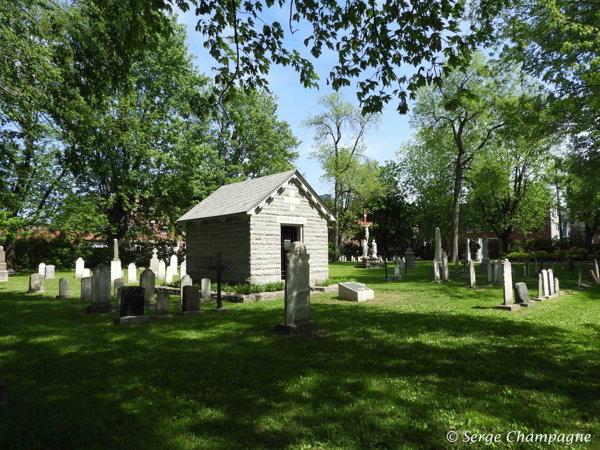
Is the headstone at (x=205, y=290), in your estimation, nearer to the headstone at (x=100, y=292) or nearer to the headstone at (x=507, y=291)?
the headstone at (x=100, y=292)

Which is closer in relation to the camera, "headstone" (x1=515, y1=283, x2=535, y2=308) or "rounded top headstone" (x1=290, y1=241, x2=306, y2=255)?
"rounded top headstone" (x1=290, y1=241, x2=306, y2=255)

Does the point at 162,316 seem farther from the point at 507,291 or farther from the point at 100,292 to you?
the point at 507,291

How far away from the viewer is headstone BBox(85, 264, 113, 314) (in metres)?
10.4

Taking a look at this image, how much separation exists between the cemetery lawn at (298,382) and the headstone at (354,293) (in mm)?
3508

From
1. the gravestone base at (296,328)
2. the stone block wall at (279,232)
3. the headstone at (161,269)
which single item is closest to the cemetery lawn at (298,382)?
the gravestone base at (296,328)

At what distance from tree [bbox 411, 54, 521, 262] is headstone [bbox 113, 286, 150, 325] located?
2365 centimetres

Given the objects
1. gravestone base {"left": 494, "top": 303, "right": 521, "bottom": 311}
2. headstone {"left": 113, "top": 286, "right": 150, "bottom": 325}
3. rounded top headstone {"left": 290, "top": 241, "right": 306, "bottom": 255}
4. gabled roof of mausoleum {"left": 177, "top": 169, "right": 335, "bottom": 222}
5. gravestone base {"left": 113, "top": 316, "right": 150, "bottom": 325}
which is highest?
gabled roof of mausoleum {"left": 177, "top": 169, "right": 335, "bottom": 222}

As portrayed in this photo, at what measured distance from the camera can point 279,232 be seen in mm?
15508

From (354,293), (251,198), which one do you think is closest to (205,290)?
(251,198)

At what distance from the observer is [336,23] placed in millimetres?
6883

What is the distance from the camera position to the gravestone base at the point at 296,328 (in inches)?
297

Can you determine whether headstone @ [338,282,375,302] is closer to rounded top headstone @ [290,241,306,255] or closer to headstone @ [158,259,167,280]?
rounded top headstone @ [290,241,306,255]

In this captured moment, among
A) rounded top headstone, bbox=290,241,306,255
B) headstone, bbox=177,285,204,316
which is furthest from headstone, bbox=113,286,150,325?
rounded top headstone, bbox=290,241,306,255

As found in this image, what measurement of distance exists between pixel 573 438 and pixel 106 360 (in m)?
6.53
